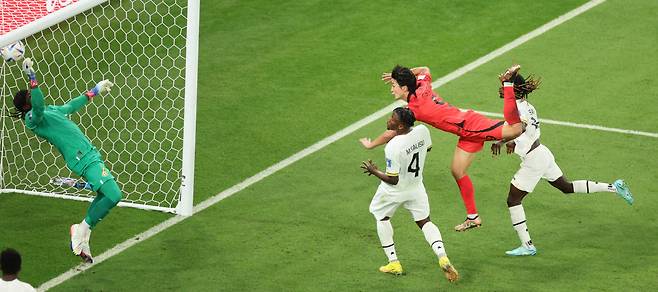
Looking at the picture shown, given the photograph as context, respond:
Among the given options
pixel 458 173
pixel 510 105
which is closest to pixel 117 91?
pixel 458 173

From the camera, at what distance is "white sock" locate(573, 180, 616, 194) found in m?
15.2

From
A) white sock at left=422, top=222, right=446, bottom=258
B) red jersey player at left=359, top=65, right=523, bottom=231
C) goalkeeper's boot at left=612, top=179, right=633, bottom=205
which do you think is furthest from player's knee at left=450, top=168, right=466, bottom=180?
goalkeeper's boot at left=612, top=179, right=633, bottom=205

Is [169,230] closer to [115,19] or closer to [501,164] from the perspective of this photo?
[501,164]

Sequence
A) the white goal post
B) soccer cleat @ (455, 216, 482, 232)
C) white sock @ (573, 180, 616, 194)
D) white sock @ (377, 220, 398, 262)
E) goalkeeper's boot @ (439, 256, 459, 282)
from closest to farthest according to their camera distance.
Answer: goalkeeper's boot @ (439, 256, 459, 282) → white sock @ (377, 220, 398, 262) → soccer cleat @ (455, 216, 482, 232) → white sock @ (573, 180, 616, 194) → the white goal post

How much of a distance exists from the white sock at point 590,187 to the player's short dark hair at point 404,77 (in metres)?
2.44

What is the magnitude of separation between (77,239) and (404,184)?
12.1ft

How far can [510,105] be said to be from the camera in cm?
1412

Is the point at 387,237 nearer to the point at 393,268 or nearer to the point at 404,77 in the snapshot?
the point at 393,268

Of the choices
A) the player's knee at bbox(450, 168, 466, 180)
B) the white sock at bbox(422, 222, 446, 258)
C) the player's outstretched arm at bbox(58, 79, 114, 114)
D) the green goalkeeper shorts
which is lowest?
the white sock at bbox(422, 222, 446, 258)

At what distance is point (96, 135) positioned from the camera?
18141 millimetres

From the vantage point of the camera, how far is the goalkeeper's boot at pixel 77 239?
14.2 m

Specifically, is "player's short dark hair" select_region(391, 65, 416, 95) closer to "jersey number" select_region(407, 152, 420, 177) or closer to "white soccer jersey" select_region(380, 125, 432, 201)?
"white soccer jersey" select_region(380, 125, 432, 201)

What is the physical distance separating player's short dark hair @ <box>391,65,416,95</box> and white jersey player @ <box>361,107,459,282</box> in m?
0.68

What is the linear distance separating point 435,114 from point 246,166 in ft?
11.7
